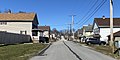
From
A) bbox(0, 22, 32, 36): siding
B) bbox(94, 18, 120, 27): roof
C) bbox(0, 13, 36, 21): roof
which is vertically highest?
bbox(0, 13, 36, 21): roof

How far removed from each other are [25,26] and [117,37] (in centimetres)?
2488

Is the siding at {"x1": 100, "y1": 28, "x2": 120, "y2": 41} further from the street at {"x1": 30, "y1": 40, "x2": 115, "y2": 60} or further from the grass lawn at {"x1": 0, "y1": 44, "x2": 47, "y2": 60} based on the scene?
the grass lawn at {"x1": 0, "y1": 44, "x2": 47, "y2": 60}

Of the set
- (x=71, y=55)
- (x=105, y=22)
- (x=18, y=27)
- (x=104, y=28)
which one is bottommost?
(x=71, y=55)

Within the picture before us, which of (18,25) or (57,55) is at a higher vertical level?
(18,25)

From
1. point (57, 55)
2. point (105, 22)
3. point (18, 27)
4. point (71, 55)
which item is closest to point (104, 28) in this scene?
point (105, 22)

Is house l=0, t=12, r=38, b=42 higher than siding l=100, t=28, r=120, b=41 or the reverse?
higher

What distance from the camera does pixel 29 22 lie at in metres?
73.6

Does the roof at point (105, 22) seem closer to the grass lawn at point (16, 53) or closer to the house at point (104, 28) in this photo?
the house at point (104, 28)

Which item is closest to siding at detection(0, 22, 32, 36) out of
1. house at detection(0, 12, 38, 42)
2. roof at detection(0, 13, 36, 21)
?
house at detection(0, 12, 38, 42)

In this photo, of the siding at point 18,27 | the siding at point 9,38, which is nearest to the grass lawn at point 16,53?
the siding at point 9,38

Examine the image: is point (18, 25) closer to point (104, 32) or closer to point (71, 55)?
point (104, 32)

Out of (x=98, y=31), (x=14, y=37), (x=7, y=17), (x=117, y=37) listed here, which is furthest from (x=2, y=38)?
(x=98, y=31)

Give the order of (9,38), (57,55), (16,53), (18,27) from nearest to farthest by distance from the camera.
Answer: (57,55) → (16,53) → (9,38) → (18,27)

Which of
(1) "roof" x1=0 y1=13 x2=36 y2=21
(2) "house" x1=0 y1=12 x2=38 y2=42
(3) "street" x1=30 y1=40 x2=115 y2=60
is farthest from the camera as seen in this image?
(1) "roof" x1=0 y1=13 x2=36 y2=21
